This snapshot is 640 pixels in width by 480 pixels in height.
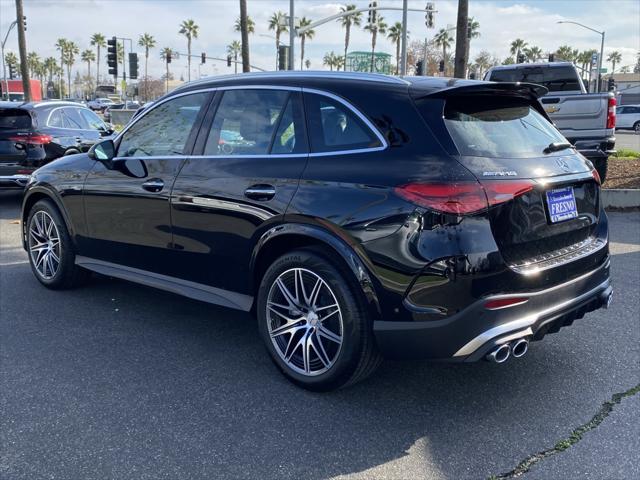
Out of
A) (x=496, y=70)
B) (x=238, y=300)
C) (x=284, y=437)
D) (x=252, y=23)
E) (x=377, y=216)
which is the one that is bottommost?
Result: (x=284, y=437)

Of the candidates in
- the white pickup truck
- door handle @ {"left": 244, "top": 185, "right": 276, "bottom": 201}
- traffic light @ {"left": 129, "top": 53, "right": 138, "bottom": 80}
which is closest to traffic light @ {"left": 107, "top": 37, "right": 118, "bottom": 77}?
traffic light @ {"left": 129, "top": 53, "right": 138, "bottom": 80}

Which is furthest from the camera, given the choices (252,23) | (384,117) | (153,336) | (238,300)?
(252,23)

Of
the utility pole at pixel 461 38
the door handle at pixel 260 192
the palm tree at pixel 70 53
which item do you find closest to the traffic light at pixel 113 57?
the utility pole at pixel 461 38

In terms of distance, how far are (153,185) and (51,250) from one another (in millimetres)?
1781

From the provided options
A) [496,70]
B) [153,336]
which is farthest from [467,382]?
[496,70]

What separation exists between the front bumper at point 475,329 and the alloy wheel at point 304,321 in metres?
0.35

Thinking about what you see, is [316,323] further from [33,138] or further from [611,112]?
[611,112]

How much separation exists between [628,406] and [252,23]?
80.0 m

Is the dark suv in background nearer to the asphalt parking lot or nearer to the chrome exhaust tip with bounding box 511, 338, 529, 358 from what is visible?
the asphalt parking lot

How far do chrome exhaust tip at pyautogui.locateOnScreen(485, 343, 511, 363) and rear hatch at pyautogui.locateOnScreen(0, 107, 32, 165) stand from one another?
371 inches

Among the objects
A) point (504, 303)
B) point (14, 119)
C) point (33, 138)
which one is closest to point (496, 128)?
point (504, 303)

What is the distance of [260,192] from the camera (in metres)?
3.70

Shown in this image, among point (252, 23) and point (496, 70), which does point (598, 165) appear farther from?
point (252, 23)

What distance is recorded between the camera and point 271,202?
3.65 meters
